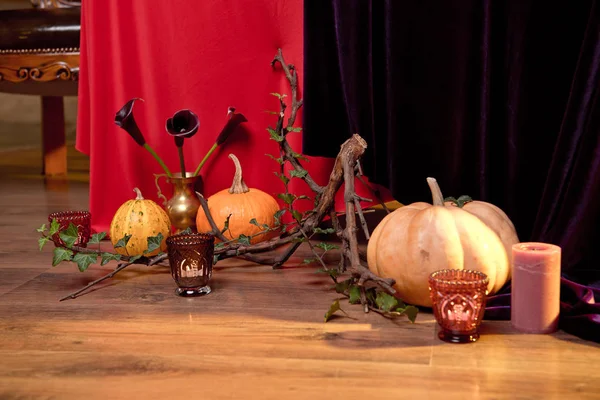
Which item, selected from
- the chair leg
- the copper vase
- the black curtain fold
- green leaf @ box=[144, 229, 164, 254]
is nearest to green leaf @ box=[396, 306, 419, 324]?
the black curtain fold

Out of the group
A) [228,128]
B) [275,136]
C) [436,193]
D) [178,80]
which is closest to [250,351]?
[436,193]

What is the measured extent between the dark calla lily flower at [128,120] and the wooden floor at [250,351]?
0.46 m

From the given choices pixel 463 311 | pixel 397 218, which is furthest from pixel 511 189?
pixel 463 311

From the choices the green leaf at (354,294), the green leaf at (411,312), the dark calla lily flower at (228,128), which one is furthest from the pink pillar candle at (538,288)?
the dark calla lily flower at (228,128)

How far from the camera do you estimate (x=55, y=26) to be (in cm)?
226

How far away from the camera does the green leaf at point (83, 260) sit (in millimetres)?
1334

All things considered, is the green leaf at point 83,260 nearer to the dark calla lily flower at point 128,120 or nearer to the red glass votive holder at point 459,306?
the dark calla lily flower at point 128,120

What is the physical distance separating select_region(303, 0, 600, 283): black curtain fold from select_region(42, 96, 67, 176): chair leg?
159 centimetres

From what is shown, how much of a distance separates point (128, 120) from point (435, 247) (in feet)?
2.89

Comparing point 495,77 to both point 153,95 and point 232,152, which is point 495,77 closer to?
point 232,152

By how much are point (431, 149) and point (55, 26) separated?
135cm

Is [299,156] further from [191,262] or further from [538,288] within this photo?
[538,288]

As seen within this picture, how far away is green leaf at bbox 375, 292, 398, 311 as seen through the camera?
1135 mm

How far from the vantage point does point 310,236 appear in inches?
58.0
